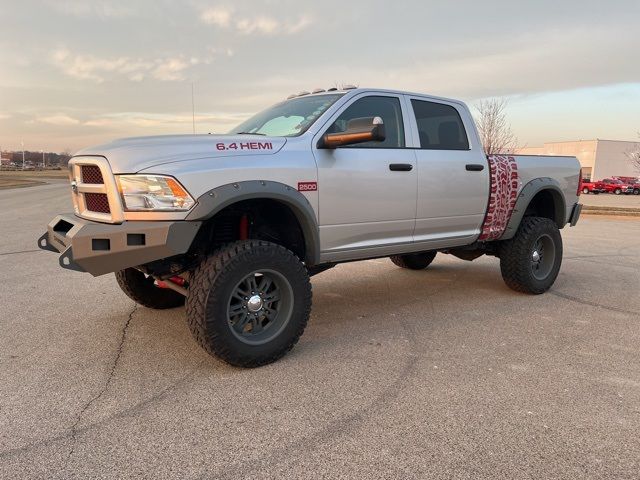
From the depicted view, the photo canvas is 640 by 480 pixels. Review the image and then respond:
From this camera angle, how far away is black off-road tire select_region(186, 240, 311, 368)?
137 inches

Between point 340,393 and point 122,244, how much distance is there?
1720 millimetres

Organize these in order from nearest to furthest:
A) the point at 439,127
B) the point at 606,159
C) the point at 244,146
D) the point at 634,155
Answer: the point at 244,146 → the point at 439,127 → the point at 634,155 → the point at 606,159

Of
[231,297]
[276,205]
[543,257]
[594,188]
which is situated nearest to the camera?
[231,297]

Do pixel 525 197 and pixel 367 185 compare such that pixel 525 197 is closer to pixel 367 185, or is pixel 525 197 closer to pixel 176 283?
pixel 367 185

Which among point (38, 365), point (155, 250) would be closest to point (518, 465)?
→ point (155, 250)

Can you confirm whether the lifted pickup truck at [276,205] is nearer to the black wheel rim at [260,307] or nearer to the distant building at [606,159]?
the black wheel rim at [260,307]

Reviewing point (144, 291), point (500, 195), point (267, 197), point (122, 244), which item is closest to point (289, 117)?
point (267, 197)

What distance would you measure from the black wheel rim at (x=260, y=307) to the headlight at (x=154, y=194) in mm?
712

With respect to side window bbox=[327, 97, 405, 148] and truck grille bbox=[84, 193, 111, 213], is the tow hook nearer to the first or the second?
truck grille bbox=[84, 193, 111, 213]

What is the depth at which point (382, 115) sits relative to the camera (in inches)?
184

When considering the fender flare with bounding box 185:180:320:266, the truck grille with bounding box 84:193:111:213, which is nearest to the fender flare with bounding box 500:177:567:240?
the fender flare with bounding box 185:180:320:266

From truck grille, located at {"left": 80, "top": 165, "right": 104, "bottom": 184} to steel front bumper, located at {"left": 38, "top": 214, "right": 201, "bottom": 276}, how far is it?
16.2 inches

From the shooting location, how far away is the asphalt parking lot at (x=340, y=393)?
2.59 metres

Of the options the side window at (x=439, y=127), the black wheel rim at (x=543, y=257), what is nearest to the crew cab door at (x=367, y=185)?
the side window at (x=439, y=127)
